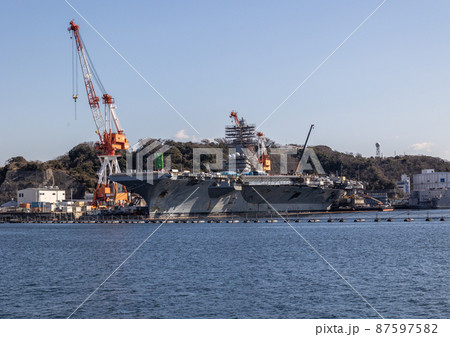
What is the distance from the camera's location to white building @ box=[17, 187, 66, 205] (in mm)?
97688

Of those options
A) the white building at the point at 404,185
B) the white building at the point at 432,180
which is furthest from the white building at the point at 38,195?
the white building at the point at 404,185

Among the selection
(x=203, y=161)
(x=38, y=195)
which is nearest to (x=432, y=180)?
(x=203, y=161)

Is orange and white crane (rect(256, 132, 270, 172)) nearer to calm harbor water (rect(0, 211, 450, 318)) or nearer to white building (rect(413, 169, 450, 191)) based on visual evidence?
calm harbor water (rect(0, 211, 450, 318))

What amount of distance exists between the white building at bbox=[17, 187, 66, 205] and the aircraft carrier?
3177cm

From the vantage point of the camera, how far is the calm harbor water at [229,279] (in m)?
18.2

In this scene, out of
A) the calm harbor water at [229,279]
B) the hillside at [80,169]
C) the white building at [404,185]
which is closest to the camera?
the calm harbor water at [229,279]

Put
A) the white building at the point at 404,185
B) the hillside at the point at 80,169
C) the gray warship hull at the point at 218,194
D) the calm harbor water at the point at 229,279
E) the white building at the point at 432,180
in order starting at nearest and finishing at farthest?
the calm harbor water at the point at 229,279 → the gray warship hull at the point at 218,194 → the hillside at the point at 80,169 → the white building at the point at 432,180 → the white building at the point at 404,185

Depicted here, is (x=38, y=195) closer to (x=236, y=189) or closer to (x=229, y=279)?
(x=236, y=189)

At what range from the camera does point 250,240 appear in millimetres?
42031

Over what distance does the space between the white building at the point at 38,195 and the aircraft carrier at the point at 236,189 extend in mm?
31774

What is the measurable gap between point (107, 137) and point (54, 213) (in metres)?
16.0

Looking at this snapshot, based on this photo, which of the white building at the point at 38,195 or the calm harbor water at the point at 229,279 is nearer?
the calm harbor water at the point at 229,279

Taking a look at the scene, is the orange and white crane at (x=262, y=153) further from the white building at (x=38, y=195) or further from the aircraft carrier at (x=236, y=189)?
the white building at (x=38, y=195)
